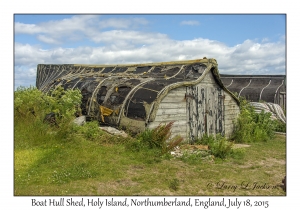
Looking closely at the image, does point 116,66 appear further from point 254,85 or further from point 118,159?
point 254,85

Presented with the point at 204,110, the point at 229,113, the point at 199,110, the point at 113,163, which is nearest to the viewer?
the point at 113,163

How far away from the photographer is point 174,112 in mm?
11633

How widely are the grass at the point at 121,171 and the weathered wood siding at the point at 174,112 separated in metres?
1.59

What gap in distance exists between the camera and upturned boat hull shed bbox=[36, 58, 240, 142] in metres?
11.3

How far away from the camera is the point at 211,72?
44.4 ft

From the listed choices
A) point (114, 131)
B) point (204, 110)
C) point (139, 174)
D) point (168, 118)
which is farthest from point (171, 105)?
point (139, 174)

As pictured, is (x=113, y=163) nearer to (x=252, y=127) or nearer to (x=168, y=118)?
(x=168, y=118)

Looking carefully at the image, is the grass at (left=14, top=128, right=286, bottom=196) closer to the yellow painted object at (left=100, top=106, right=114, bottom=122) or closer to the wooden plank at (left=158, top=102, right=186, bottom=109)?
the wooden plank at (left=158, top=102, right=186, bottom=109)

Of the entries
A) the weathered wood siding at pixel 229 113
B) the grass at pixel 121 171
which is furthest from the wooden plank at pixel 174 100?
the weathered wood siding at pixel 229 113

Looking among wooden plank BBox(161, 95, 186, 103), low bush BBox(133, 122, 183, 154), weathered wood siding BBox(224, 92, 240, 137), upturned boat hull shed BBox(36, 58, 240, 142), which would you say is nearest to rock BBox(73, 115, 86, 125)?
upturned boat hull shed BBox(36, 58, 240, 142)

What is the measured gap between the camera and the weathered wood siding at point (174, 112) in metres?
11.2

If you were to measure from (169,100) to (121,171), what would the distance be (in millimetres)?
4008

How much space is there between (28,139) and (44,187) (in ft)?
13.0
